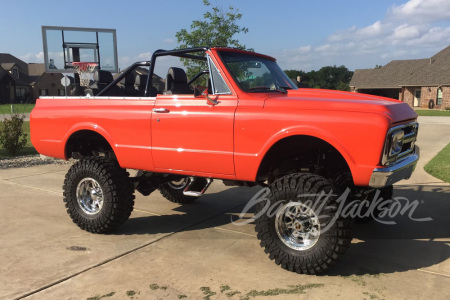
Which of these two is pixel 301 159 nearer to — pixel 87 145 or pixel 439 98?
pixel 87 145

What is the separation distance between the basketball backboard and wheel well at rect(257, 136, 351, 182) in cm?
1904

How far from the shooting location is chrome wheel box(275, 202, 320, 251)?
3666 mm

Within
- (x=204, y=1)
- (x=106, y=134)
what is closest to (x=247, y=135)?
(x=106, y=134)

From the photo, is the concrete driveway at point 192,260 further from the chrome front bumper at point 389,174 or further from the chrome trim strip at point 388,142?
the chrome trim strip at point 388,142

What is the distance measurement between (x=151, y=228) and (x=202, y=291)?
1769mm

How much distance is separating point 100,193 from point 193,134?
1551 millimetres

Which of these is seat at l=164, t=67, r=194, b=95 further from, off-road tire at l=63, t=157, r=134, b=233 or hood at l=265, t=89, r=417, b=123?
hood at l=265, t=89, r=417, b=123

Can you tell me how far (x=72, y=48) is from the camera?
869 inches

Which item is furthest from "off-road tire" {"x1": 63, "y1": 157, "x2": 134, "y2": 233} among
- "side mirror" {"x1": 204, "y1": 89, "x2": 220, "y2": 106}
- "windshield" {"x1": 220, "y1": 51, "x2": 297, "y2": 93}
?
"windshield" {"x1": 220, "y1": 51, "x2": 297, "y2": 93}

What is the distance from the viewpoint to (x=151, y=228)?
485 cm

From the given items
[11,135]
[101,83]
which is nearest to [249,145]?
[101,83]

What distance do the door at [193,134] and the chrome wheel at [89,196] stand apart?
0.95 meters

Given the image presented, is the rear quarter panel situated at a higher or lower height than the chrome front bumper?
higher

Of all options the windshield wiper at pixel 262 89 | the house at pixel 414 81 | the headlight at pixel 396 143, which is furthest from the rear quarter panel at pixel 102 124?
the house at pixel 414 81
